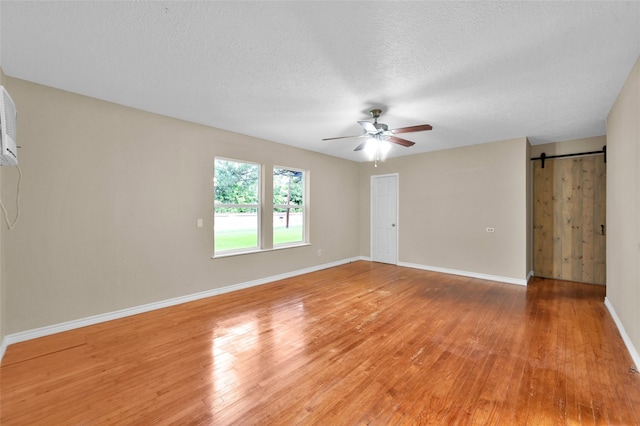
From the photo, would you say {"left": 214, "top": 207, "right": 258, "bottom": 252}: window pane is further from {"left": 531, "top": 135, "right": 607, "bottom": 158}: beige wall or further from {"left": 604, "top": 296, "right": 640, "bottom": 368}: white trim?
{"left": 531, "top": 135, "right": 607, "bottom": 158}: beige wall

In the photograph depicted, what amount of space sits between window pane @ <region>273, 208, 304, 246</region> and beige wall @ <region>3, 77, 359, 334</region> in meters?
0.91

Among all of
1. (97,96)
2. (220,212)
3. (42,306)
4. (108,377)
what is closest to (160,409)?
(108,377)

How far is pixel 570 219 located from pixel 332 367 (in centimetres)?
536

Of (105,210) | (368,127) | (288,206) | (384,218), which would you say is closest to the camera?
(105,210)

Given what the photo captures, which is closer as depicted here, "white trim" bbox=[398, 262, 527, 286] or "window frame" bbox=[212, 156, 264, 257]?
"window frame" bbox=[212, 156, 264, 257]

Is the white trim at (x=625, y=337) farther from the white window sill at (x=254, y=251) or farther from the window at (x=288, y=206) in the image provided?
the window at (x=288, y=206)

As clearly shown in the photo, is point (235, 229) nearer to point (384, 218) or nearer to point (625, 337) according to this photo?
point (384, 218)

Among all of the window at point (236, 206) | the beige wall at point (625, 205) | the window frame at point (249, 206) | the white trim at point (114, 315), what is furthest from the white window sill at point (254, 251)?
the beige wall at point (625, 205)

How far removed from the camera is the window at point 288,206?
529cm

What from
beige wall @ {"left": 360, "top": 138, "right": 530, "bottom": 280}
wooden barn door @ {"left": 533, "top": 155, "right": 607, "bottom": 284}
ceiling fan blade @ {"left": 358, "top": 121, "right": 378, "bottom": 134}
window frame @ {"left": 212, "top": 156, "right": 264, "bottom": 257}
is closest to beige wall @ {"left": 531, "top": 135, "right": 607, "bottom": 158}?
wooden barn door @ {"left": 533, "top": 155, "right": 607, "bottom": 284}

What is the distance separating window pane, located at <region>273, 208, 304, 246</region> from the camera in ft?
17.4

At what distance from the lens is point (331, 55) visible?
225 cm

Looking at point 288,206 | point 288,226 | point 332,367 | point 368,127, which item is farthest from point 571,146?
point 332,367

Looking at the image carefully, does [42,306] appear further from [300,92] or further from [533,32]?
[533,32]
